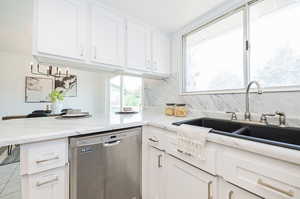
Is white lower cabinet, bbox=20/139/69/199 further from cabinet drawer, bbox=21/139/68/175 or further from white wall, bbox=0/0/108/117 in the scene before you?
white wall, bbox=0/0/108/117

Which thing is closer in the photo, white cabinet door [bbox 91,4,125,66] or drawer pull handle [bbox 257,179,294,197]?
drawer pull handle [bbox 257,179,294,197]

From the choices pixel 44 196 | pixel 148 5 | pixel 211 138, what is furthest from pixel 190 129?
pixel 148 5

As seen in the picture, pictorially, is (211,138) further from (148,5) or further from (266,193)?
(148,5)

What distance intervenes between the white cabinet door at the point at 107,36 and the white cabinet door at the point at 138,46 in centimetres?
10

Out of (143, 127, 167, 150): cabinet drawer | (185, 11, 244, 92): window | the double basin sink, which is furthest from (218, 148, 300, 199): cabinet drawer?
(185, 11, 244, 92): window

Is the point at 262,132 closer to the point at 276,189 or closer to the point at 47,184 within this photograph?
the point at 276,189

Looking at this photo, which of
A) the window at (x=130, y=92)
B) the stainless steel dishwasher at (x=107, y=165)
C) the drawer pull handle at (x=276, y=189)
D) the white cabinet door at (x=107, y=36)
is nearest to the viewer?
the drawer pull handle at (x=276, y=189)

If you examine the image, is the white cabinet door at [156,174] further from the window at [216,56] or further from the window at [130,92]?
the window at [130,92]

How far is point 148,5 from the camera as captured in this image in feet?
5.07

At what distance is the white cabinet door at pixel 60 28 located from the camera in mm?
1162

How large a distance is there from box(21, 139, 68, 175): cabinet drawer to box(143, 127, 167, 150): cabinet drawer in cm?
69

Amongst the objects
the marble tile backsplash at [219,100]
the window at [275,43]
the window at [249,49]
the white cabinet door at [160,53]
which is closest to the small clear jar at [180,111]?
the marble tile backsplash at [219,100]

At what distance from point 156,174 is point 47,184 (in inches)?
32.5

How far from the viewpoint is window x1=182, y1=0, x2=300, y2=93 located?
117 cm
